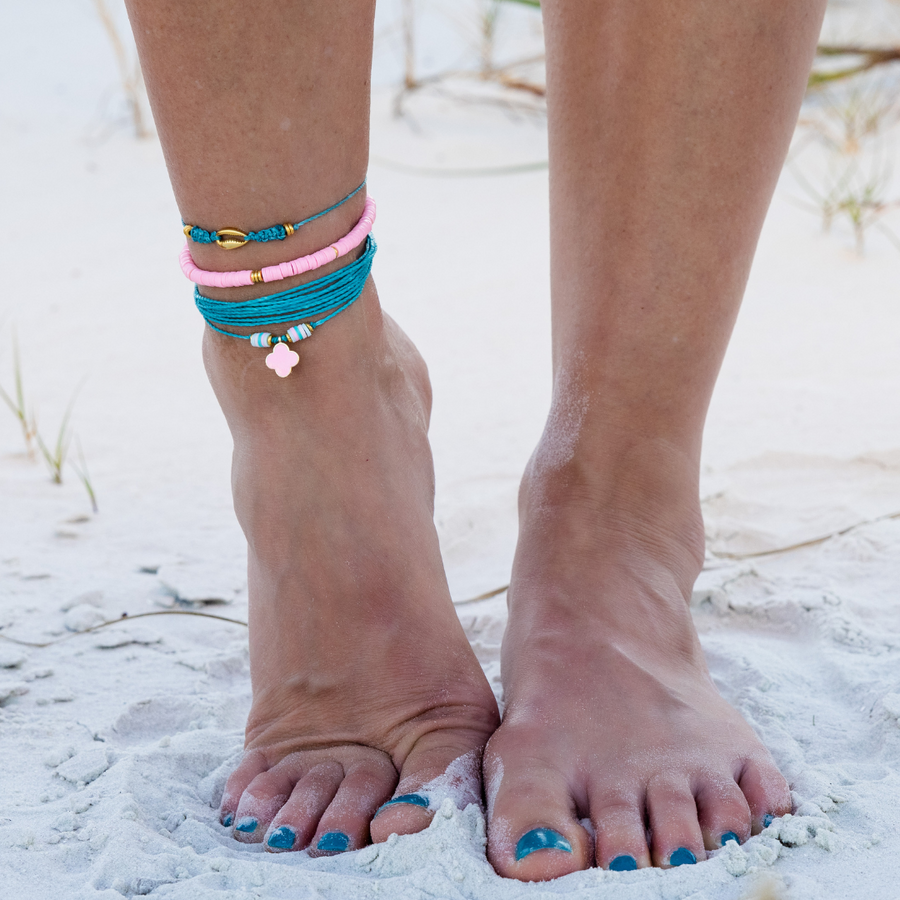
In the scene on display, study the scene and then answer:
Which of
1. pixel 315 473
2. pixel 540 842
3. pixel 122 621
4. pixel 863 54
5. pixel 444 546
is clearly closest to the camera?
pixel 540 842

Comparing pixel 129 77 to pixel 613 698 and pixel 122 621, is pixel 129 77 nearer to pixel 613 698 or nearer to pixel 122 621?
pixel 122 621

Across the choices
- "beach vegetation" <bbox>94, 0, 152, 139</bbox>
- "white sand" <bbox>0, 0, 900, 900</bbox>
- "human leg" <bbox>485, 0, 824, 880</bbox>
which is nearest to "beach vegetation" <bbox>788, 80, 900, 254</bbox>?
"white sand" <bbox>0, 0, 900, 900</bbox>

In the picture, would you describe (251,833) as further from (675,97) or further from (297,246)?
(675,97)

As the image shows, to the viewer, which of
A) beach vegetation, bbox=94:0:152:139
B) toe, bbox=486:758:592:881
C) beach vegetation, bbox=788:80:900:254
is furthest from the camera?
beach vegetation, bbox=94:0:152:139

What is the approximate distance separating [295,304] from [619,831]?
0.52 meters

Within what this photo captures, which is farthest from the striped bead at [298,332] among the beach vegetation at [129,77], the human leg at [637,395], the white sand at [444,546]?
the beach vegetation at [129,77]

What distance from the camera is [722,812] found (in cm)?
80

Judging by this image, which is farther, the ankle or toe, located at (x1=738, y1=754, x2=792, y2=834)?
the ankle

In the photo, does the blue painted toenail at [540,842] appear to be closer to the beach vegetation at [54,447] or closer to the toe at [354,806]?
the toe at [354,806]

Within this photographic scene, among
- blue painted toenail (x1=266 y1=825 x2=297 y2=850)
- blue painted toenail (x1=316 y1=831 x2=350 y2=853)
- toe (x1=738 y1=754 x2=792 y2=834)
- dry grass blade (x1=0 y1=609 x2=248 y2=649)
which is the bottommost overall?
dry grass blade (x1=0 y1=609 x2=248 y2=649)

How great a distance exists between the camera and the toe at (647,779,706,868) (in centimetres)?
77

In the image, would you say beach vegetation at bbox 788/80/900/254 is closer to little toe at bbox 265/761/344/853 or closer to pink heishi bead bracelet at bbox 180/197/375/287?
pink heishi bead bracelet at bbox 180/197/375/287

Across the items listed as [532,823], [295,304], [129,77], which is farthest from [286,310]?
[129,77]

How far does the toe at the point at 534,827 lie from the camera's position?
0.75 metres
